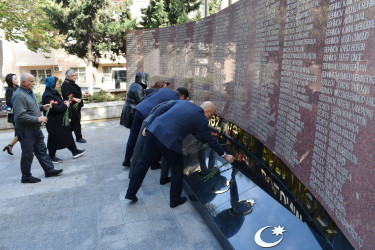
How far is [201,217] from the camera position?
12.9 ft

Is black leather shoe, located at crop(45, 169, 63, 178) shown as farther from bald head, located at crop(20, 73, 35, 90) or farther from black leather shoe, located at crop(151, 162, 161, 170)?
black leather shoe, located at crop(151, 162, 161, 170)

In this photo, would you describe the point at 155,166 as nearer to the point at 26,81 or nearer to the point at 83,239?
the point at 83,239

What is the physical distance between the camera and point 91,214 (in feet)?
13.1

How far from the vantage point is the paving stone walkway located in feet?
11.2

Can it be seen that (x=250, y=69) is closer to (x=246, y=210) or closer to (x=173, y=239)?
(x=246, y=210)

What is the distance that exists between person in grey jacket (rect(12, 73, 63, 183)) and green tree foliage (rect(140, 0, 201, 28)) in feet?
31.4

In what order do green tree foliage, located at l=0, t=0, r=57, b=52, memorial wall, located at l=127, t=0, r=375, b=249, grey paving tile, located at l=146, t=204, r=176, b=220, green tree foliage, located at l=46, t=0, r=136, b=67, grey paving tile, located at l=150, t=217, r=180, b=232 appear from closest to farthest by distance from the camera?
memorial wall, located at l=127, t=0, r=375, b=249, grey paving tile, located at l=150, t=217, r=180, b=232, grey paving tile, located at l=146, t=204, r=176, b=220, green tree foliage, located at l=0, t=0, r=57, b=52, green tree foliage, located at l=46, t=0, r=136, b=67

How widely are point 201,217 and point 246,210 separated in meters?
0.76

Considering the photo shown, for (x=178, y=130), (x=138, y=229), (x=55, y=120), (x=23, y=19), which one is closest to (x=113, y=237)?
(x=138, y=229)

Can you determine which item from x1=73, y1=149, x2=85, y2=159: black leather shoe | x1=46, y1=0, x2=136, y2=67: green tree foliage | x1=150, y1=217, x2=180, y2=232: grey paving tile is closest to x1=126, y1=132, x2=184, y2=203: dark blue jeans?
x1=150, y1=217, x2=180, y2=232: grey paving tile

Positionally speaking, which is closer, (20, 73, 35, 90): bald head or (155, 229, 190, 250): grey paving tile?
(155, 229, 190, 250): grey paving tile

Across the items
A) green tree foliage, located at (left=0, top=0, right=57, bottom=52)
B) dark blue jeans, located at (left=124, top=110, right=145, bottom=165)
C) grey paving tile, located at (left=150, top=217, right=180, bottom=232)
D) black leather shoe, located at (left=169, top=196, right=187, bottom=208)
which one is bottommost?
grey paving tile, located at (left=150, top=217, right=180, bottom=232)

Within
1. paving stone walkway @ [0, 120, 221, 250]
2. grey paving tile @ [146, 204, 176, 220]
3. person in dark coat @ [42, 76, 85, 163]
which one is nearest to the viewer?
paving stone walkway @ [0, 120, 221, 250]

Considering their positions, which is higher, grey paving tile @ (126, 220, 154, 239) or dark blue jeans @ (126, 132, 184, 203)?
dark blue jeans @ (126, 132, 184, 203)
